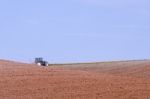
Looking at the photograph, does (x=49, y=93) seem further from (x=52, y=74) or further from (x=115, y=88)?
(x=52, y=74)

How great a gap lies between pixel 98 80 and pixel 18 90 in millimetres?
5681

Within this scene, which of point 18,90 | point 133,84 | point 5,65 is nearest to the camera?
point 18,90

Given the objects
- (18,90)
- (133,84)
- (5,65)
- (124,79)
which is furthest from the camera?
(5,65)

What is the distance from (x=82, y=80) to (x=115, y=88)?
3.59 m

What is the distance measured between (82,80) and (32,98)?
265 inches

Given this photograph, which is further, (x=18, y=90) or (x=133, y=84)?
(x=133, y=84)

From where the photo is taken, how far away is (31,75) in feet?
115

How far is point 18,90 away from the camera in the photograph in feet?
95.4

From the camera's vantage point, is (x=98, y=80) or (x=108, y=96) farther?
(x=98, y=80)

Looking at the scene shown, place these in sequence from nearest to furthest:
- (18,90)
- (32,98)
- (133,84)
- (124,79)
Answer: (32,98), (18,90), (133,84), (124,79)

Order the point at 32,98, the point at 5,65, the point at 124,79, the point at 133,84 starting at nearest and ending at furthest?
the point at 32,98
the point at 133,84
the point at 124,79
the point at 5,65

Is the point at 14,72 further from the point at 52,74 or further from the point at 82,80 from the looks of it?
the point at 82,80

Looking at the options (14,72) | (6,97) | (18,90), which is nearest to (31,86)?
(18,90)

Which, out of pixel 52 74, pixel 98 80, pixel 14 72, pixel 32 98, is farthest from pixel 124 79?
pixel 32 98
